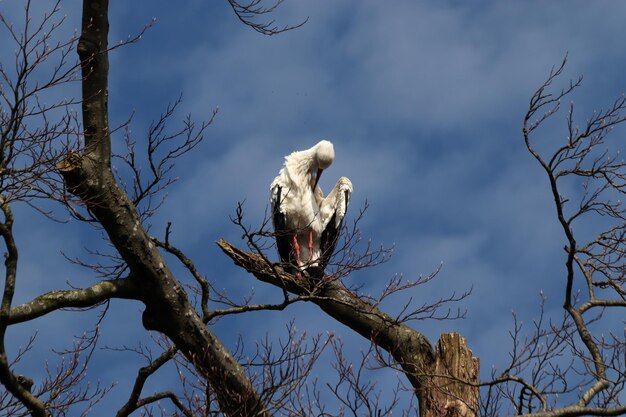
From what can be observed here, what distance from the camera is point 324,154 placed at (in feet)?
35.4

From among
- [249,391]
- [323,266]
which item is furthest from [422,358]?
[249,391]

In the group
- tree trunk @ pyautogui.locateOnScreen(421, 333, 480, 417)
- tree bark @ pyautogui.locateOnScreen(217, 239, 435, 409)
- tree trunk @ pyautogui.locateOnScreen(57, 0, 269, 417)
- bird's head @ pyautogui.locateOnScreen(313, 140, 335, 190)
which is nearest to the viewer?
tree trunk @ pyautogui.locateOnScreen(57, 0, 269, 417)

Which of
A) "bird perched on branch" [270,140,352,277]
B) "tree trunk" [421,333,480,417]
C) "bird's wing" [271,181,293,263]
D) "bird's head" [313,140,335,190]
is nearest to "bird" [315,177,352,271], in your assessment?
"bird perched on branch" [270,140,352,277]

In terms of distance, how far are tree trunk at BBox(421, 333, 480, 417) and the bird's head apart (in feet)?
8.03

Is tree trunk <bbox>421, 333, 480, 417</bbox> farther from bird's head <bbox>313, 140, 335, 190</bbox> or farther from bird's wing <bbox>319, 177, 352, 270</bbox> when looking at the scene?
bird's head <bbox>313, 140, 335, 190</bbox>

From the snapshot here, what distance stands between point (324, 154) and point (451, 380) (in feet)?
9.79

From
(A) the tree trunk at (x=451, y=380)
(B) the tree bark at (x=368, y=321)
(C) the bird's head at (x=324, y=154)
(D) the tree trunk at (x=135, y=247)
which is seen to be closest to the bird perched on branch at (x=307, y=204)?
(C) the bird's head at (x=324, y=154)

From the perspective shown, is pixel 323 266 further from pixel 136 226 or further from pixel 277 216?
pixel 136 226

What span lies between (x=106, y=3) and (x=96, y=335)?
283cm

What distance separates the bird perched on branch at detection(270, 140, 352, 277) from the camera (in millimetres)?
10680

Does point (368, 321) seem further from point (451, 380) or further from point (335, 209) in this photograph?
point (335, 209)

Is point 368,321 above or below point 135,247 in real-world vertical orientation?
below

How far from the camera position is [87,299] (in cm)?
796

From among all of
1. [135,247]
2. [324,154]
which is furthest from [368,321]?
[135,247]
